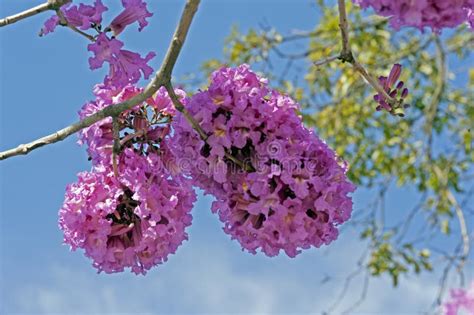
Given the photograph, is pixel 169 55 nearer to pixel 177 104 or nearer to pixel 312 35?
pixel 177 104

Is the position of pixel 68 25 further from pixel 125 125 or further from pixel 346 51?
pixel 346 51

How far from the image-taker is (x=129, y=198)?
73.1 inches

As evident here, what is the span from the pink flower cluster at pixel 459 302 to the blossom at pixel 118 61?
2.01m

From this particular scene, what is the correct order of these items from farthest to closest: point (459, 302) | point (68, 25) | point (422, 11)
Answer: point (459, 302)
point (68, 25)
point (422, 11)

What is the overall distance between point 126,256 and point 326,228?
0.48 metres

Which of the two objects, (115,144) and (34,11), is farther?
(115,144)

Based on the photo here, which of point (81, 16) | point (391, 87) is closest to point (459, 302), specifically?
point (391, 87)

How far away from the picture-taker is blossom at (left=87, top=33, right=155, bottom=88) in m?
1.79

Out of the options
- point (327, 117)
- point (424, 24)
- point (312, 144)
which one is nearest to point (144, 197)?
point (312, 144)

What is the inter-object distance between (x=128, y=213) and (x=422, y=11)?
0.85 m

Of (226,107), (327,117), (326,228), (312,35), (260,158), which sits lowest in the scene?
(326,228)

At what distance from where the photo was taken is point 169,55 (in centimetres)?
162

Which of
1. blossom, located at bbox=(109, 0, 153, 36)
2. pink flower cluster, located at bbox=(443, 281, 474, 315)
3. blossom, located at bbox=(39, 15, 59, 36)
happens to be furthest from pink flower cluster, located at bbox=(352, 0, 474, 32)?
pink flower cluster, located at bbox=(443, 281, 474, 315)

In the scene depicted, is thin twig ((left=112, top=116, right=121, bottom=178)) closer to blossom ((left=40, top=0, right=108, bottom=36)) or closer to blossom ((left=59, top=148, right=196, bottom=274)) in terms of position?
blossom ((left=59, top=148, right=196, bottom=274))
